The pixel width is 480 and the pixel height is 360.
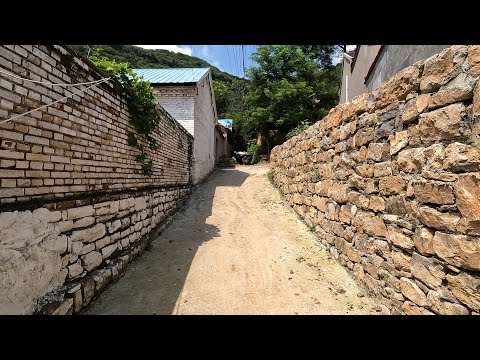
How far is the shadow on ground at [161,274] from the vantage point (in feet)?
10.4

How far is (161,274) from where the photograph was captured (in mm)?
4043

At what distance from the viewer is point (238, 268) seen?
4.23 meters

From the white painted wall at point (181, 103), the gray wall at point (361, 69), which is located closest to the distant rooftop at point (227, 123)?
the white painted wall at point (181, 103)

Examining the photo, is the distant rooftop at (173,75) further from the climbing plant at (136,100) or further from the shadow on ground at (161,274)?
the shadow on ground at (161,274)

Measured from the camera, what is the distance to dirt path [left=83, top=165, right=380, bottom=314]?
125 inches

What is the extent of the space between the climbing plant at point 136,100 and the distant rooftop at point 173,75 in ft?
20.5

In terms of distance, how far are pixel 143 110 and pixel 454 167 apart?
16.1ft

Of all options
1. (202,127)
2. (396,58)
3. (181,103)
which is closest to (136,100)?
(396,58)

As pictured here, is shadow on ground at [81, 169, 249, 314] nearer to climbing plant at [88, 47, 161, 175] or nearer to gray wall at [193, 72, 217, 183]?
climbing plant at [88, 47, 161, 175]

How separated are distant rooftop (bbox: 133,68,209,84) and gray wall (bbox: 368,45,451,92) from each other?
7094 millimetres

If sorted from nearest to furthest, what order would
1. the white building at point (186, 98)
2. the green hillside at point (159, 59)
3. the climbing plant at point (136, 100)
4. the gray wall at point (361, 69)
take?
the climbing plant at point (136, 100) < the gray wall at point (361, 69) < the white building at point (186, 98) < the green hillside at point (159, 59)

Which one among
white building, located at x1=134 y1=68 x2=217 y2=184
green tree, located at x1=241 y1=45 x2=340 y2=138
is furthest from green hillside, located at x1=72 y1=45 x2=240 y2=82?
white building, located at x1=134 y1=68 x2=217 y2=184
